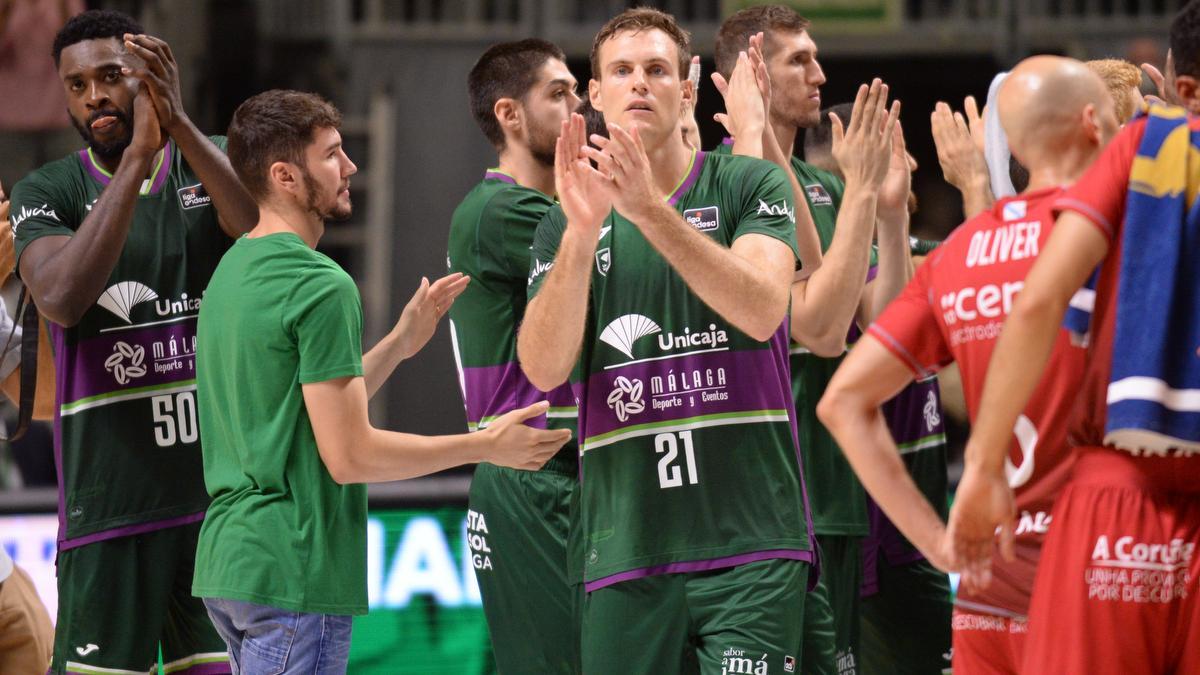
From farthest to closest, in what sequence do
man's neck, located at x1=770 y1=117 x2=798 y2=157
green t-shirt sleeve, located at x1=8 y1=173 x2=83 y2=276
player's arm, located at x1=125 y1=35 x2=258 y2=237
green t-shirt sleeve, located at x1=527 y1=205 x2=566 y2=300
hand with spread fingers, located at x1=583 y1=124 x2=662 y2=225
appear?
man's neck, located at x1=770 y1=117 x2=798 y2=157
green t-shirt sleeve, located at x1=8 y1=173 x2=83 y2=276
player's arm, located at x1=125 y1=35 x2=258 y2=237
green t-shirt sleeve, located at x1=527 y1=205 x2=566 y2=300
hand with spread fingers, located at x1=583 y1=124 x2=662 y2=225

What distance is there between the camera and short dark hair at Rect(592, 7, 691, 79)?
502cm

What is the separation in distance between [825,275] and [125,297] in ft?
7.88

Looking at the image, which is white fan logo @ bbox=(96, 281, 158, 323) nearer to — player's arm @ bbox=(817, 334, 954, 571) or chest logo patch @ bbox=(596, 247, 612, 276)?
chest logo patch @ bbox=(596, 247, 612, 276)

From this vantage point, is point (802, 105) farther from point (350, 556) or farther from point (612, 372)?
point (350, 556)

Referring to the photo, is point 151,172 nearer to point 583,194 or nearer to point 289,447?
point 289,447

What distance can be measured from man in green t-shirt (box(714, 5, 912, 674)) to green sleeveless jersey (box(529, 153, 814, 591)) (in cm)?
47

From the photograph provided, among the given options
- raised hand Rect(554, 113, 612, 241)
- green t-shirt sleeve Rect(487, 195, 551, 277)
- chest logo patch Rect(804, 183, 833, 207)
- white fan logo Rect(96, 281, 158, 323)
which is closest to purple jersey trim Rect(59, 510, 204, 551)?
white fan logo Rect(96, 281, 158, 323)

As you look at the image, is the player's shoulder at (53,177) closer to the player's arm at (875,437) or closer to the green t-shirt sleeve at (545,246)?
the green t-shirt sleeve at (545,246)

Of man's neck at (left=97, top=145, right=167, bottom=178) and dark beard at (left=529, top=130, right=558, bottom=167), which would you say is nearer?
man's neck at (left=97, top=145, right=167, bottom=178)

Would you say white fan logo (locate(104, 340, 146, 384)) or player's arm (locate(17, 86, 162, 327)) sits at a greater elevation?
player's arm (locate(17, 86, 162, 327))

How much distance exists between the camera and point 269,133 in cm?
479

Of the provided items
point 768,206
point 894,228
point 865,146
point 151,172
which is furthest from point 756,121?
point 151,172

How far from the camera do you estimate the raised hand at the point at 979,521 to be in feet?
10.9

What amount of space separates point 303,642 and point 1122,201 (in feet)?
8.24
